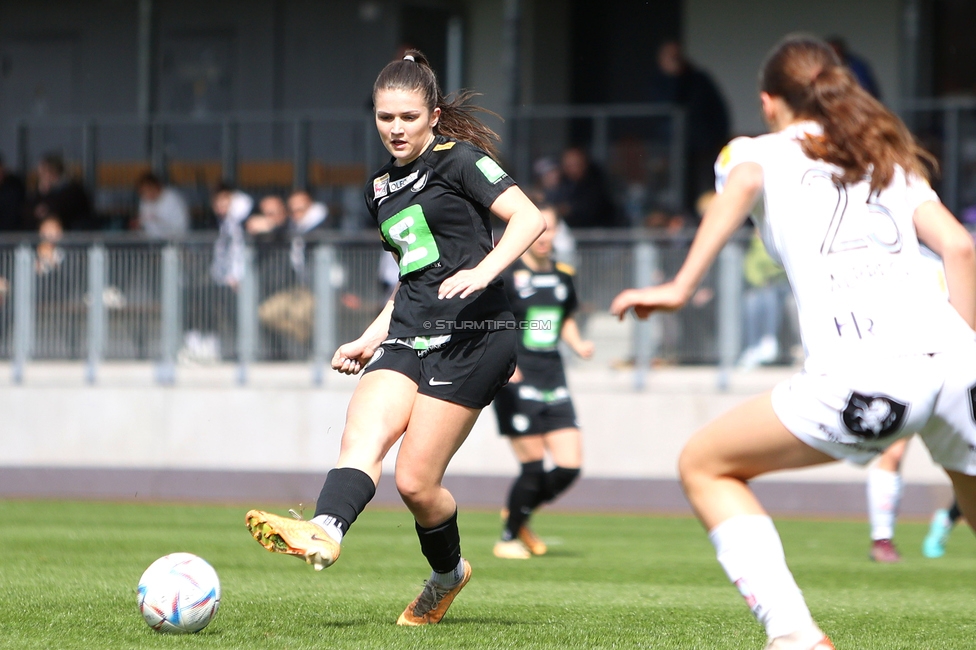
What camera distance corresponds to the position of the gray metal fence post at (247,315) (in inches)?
601

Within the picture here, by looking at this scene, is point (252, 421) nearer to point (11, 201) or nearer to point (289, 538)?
point (11, 201)

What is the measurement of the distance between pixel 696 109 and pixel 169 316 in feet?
21.6

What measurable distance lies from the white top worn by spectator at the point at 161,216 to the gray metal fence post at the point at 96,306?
57.5 inches

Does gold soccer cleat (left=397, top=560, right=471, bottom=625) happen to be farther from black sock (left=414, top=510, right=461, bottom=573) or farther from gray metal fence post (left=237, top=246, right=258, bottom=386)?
gray metal fence post (left=237, top=246, right=258, bottom=386)

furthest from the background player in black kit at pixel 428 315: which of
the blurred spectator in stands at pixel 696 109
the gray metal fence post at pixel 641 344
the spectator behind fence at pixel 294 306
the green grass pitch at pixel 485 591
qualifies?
the blurred spectator in stands at pixel 696 109

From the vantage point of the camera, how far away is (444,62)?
21062mm

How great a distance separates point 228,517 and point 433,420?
7836mm

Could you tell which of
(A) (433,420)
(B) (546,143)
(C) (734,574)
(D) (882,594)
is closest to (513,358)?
(A) (433,420)

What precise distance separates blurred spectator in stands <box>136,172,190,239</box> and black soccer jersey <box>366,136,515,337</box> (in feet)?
38.8

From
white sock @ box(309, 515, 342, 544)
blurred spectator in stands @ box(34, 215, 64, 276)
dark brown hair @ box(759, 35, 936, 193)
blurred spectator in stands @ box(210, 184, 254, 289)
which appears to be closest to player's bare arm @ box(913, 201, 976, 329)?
dark brown hair @ box(759, 35, 936, 193)

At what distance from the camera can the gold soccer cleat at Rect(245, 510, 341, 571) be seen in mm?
4488

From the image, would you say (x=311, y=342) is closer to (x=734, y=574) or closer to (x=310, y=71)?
(x=310, y=71)

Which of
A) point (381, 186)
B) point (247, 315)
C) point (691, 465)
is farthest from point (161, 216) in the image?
point (691, 465)

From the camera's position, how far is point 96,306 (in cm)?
1552
